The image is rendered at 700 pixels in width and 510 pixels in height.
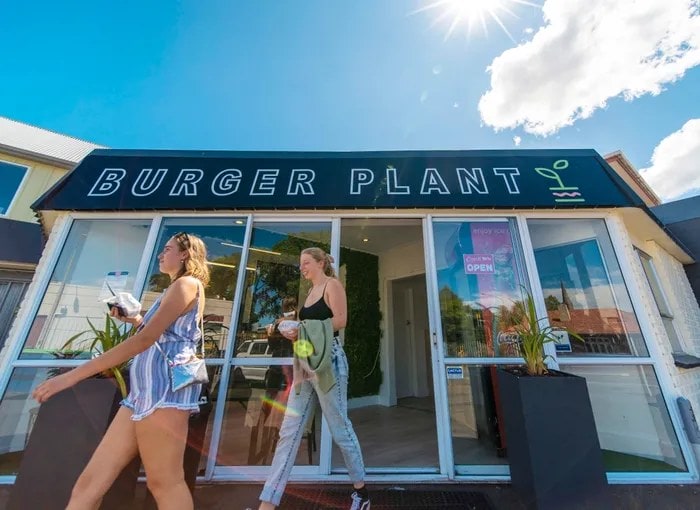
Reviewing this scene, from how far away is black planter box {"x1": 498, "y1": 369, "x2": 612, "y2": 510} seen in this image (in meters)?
1.53

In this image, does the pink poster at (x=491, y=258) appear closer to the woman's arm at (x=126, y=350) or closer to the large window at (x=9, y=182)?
the woman's arm at (x=126, y=350)

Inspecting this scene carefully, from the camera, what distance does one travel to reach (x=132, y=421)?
117cm

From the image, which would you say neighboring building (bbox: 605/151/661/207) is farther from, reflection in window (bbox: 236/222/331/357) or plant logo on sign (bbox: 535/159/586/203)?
reflection in window (bbox: 236/222/331/357)

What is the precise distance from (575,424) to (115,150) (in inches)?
197

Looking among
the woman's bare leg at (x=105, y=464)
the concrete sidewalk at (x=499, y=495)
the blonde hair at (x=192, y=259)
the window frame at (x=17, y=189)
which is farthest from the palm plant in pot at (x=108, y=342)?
the window frame at (x=17, y=189)

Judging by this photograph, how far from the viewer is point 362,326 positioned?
495cm

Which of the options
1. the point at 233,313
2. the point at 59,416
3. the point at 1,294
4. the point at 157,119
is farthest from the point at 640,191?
the point at 1,294

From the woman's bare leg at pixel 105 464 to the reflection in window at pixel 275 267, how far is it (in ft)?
4.94

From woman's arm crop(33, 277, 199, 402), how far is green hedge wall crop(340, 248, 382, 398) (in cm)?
372

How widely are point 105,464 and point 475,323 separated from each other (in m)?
2.76

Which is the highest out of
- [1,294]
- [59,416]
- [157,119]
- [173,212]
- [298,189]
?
[157,119]

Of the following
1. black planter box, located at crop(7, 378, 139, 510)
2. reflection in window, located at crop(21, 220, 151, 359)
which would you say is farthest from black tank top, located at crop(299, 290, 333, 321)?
reflection in window, located at crop(21, 220, 151, 359)

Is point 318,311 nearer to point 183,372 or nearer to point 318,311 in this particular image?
point 318,311

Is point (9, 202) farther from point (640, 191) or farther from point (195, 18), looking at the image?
point (640, 191)
